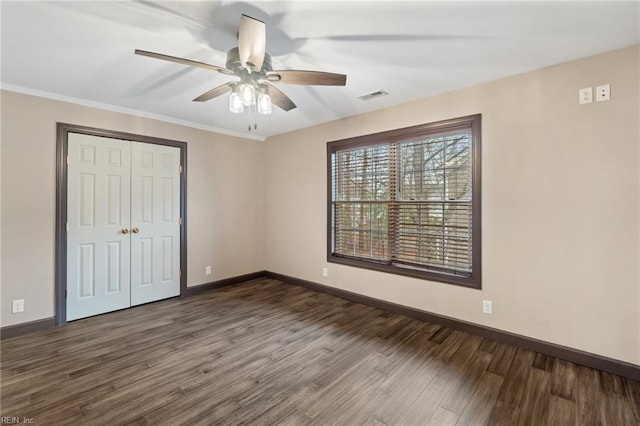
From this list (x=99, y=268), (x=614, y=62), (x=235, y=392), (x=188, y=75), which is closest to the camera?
(x=235, y=392)

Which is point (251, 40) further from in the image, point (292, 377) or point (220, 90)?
point (292, 377)

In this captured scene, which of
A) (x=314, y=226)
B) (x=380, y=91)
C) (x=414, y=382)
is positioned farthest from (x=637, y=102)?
(x=314, y=226)

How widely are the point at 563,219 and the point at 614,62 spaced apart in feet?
4.22

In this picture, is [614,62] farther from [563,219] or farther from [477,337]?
[477,337]

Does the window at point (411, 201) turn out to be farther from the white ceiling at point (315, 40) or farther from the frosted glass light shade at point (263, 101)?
the frosted glass light shade at point (263, 101)

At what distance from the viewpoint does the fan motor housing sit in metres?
1.96

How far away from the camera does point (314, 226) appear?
14.6 feet

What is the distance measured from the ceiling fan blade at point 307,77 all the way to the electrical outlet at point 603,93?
6.88 feet

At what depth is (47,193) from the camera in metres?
3.11

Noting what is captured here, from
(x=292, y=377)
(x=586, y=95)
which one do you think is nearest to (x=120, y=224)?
(x=292, y=377)

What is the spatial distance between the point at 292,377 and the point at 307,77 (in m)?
2.28

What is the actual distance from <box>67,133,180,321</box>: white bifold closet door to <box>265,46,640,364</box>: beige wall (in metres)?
3.37

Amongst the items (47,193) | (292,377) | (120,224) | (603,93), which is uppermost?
(603,93)

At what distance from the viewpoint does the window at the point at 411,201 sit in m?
3.05
